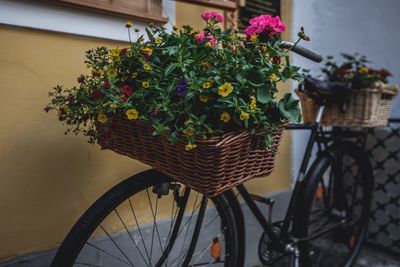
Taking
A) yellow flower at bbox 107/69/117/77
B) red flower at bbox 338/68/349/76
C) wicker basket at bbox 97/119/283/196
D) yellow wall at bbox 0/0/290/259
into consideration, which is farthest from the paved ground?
yellow flower at bbox 107/69/117/77

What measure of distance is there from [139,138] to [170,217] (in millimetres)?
1074

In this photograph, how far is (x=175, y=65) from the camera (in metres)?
1.23

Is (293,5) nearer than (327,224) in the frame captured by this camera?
No

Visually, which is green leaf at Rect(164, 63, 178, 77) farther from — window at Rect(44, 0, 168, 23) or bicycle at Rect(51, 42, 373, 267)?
window at Rect(44, 0, 168, 23)

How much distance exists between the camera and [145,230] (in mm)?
2109

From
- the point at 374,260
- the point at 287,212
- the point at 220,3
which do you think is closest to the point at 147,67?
the point at 220,3

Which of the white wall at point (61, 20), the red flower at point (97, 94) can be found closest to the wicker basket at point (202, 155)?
the red flower at point (97, 94)

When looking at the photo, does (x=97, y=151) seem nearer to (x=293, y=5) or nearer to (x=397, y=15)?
(x=293, y=5)

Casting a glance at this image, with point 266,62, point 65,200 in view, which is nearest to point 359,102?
point 266,62

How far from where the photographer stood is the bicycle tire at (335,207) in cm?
222

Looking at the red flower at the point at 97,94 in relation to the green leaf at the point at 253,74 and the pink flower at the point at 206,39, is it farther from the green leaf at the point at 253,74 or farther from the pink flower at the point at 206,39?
the green leaf at the point at 253,74

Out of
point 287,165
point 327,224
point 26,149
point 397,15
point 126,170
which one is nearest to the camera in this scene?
point 26,149

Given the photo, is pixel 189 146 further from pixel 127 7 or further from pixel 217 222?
pixel 217 222

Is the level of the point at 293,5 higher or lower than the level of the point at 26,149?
higher
